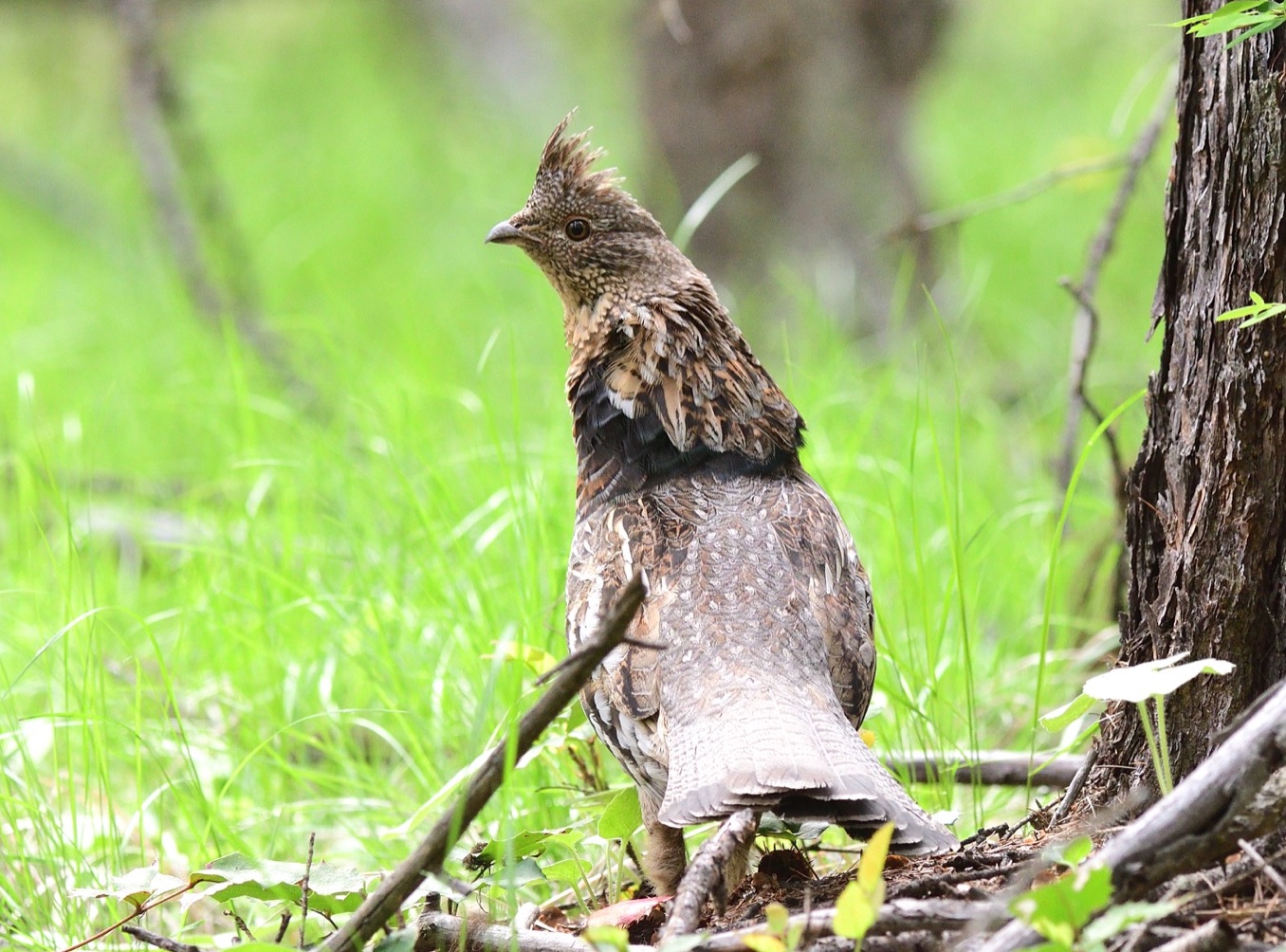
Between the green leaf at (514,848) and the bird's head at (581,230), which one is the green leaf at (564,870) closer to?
the green leaf at (514,848)

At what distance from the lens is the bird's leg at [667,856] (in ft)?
9.77

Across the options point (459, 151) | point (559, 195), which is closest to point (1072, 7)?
point (459, 151)

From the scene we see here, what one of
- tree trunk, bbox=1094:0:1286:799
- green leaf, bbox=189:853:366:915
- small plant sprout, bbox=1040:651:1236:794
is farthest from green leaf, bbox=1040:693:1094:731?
green leaf, bbox=189:853:366:915

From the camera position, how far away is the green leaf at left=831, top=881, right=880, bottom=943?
1.88m

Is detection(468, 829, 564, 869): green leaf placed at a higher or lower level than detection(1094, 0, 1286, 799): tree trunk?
lower

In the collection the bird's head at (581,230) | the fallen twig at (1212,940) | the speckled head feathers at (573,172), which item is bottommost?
the fallen twig at (1212,940)

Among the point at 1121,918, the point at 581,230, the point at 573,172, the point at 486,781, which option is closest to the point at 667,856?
the point at 486,781

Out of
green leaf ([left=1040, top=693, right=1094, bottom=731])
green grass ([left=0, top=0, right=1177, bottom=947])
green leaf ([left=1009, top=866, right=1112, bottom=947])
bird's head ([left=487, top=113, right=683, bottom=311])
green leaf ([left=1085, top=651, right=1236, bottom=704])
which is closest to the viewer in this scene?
green leaf ([left=1009, top=866, right=1112, bottom=947])

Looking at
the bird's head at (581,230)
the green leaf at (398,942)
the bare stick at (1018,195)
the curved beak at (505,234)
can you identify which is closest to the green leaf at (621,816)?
the green leaf at (398,942)

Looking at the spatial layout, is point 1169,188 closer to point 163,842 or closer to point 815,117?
point 163,842

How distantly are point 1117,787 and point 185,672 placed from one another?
3.33 meters

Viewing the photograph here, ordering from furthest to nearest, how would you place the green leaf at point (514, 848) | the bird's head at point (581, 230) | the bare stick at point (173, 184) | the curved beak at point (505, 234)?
the bare stick at point (173, 184) → the curved beak at point (505, 234) → the bird's head at point (581, 230) → the green leaf at point (514, 848)

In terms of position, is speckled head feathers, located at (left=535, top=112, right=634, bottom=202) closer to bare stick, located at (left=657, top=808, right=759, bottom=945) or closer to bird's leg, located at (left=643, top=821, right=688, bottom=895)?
bird's leg, located at (left=643, top=821, right=688, bottom=895)

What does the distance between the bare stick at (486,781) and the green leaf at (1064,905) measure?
2.23 feet
